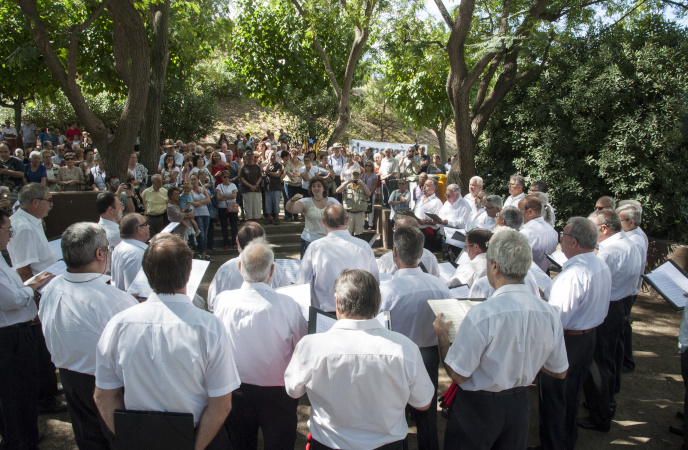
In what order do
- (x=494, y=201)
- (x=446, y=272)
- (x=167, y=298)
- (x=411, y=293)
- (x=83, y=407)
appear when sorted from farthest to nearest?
1. (x=494, y=201)
2. (x=446, y=272)
3. (x=411, y=293)
4. (x=83, y=407)
5. (x=167, y=298)

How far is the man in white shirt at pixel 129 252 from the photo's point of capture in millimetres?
4262

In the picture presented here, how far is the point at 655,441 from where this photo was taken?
14.4ft

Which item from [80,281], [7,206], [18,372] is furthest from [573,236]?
[7,206]

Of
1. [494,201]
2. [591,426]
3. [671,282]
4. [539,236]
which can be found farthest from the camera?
[494,201]

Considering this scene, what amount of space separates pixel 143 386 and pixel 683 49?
1004cm

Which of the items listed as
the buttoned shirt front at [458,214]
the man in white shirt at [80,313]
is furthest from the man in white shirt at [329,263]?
the buttoned shirt front at [458,214]

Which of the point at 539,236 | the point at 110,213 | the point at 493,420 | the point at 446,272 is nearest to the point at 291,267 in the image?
the point at 446,272

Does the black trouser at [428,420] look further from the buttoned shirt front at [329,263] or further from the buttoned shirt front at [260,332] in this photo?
the buttoned shirt front at [260,332]

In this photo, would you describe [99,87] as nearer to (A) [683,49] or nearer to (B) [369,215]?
(B) [369,215]

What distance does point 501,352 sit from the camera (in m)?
2.77

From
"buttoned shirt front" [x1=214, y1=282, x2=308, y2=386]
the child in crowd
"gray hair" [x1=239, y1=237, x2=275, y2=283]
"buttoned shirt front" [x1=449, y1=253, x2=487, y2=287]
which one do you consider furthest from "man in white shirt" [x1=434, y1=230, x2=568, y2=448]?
the child in crowd

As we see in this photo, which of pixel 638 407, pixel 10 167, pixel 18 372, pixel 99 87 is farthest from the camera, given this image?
pixel 99 87

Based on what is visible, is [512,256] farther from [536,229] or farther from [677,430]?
[536,229]

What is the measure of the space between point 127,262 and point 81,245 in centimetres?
134
